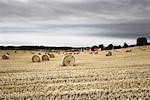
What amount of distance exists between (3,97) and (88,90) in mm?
3129

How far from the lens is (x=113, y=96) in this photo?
33.2ft

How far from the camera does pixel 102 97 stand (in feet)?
32.8

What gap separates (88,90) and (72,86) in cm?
125

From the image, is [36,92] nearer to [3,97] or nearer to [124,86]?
[3,97]

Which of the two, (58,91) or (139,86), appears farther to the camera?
(139,86)

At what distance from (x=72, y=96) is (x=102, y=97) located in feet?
3.42

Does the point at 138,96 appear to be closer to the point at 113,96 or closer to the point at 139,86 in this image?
the point at 113,96

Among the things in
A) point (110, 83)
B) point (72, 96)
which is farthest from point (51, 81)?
point (72, 96)

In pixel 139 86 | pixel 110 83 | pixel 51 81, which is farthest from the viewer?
pixel 51 81

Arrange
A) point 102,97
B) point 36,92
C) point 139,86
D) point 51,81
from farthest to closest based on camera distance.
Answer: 1. point 51,81
2. point 139,86
3. point 36,92
4. point 102,97

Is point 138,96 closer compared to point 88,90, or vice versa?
point 138,96

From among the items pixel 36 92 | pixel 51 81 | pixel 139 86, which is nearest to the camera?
pixel 36 92

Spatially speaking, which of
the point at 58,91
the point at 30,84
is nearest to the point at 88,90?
the point at 58,91

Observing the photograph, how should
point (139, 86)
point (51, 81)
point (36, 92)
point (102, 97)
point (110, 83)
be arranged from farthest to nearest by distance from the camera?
point (51, 81)
point (110, 83)
point (139, 86)
point (36, 92)
point (102, 97)
